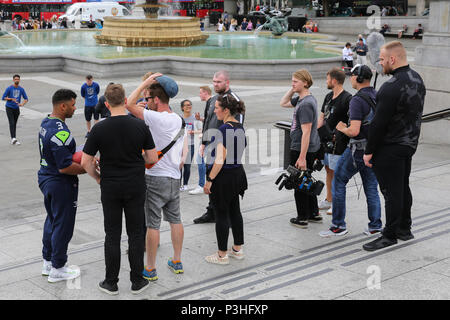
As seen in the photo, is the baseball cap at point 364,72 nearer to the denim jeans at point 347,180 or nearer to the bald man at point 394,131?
the bald man at point 394,131

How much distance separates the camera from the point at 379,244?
21.4 feet

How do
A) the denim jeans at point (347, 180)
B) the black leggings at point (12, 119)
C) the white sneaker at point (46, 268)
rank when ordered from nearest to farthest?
1. the white sneaker at point (46, 268)
2. the denim jeans at point (347, 180)
3. the black leggings at point (12, 119)

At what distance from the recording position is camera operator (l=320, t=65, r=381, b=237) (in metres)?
6.74

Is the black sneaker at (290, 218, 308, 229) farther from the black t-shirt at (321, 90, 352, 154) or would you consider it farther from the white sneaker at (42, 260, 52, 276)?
the white sneaker at (42, 260, 52, 276)

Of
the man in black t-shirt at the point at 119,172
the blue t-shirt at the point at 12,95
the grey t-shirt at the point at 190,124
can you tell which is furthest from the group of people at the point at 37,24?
the man in black t-shirt at the point at 119,172

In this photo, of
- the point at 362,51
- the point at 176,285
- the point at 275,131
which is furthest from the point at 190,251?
the point at 362,51

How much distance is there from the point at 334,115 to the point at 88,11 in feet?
165

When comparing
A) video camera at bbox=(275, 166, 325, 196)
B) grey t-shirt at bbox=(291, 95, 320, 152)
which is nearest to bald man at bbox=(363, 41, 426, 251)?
video camera at bbox=(275, 166, 325, 196)

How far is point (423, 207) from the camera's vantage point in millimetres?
7973

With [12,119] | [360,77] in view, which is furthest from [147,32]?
[360,77]

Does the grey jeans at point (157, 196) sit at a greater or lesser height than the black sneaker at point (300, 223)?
greater

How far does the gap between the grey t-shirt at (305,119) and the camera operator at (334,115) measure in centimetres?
18

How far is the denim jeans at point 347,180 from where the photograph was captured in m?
6.91

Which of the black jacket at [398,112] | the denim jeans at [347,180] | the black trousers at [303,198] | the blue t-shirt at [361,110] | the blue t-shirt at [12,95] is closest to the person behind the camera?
the black jacket at [398,112]
